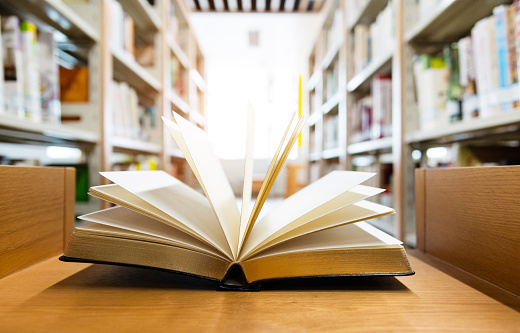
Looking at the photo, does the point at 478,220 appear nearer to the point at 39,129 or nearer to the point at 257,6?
the point at 39,129

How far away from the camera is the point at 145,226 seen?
1.06ft

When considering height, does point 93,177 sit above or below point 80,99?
below

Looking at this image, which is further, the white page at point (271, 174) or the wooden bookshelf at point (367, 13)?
the wooden bookshelf at point (367, 13)

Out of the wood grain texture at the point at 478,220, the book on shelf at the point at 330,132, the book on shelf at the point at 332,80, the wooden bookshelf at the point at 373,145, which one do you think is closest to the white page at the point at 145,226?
the wood grain texture at the point at 478,220

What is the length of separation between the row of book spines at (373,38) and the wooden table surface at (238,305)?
51.0 inches

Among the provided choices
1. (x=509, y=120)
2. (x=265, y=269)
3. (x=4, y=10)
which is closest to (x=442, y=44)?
(x=509, y=120)

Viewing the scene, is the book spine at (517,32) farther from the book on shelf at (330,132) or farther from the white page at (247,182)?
the book on shelf at (330,132)

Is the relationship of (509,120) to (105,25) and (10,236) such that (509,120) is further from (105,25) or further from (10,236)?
(105,25)

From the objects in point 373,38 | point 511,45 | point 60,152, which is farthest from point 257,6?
point 511,45

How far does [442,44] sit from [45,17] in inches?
54.6

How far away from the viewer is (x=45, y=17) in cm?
101

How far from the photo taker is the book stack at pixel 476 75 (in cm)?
74

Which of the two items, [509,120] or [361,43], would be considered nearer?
[509,120]

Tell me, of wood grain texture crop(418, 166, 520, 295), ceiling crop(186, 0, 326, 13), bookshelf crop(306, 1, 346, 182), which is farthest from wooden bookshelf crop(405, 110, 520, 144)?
ceiling crop(186, 0, 326, 13)
